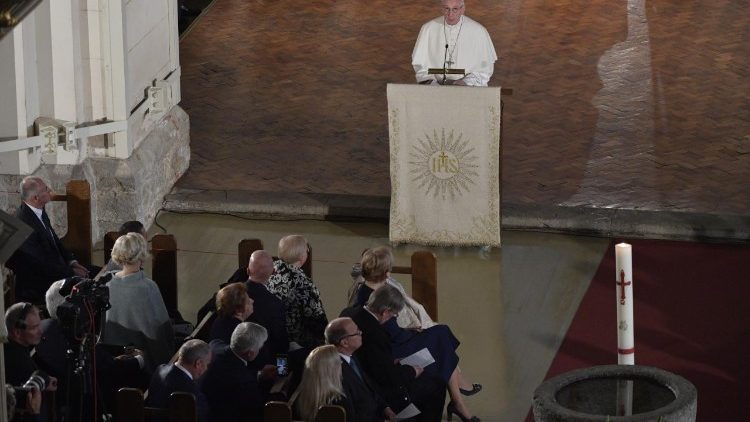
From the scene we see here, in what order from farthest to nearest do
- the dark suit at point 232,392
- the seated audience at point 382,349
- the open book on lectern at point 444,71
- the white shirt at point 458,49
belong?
the white shirt at point 458,49
the open book on lectern at point 444,71
the seated audience at point 382,349
the dark suit at point 232,392

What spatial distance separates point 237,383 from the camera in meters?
7.20

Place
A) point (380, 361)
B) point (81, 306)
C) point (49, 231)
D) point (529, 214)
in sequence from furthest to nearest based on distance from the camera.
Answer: point (529, 214), point (49, 231), point (380, 361), point (81, 306)

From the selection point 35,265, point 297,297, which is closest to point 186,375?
point 297,297

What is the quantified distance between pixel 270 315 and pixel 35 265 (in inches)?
69.9

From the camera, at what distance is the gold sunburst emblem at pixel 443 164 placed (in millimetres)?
10508

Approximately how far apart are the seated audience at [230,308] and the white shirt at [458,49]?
12.8 feet

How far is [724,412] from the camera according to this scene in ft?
27.6

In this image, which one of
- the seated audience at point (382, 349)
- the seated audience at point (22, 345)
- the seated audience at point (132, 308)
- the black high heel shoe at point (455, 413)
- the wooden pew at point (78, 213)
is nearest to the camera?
the seated audience at point (22, 345)

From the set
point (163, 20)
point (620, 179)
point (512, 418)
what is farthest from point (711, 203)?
point (163, 20)

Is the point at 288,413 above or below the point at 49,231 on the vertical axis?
below

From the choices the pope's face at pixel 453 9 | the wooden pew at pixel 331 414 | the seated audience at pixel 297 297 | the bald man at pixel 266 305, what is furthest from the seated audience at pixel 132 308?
the pope's face at pixel 453 9

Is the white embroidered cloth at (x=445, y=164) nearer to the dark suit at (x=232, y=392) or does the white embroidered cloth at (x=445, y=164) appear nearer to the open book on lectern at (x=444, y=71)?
the open book on lectern at (x=444, y=71)

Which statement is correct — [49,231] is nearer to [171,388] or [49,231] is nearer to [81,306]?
[81,306]

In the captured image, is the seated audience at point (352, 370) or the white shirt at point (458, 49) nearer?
the seated audience at point (352, 370)
